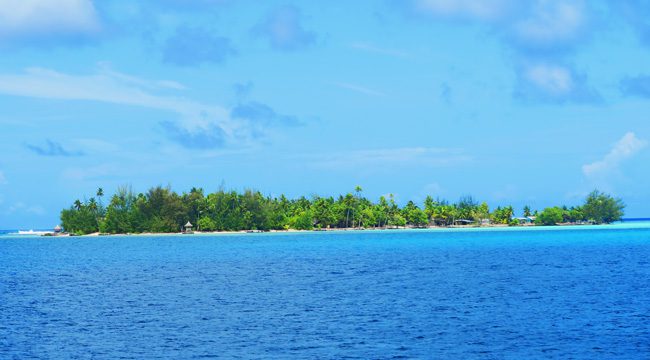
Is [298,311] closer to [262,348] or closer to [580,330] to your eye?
[262,348]

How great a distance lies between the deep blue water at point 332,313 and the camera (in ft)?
124

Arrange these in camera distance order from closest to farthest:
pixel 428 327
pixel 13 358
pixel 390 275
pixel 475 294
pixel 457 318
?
pixel 13 358, pixel 428 327, pixel 457 318, pixel 475 294, pixel 390 275

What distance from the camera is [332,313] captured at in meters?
49.9

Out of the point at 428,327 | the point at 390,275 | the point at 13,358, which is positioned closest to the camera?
the point at 13,358

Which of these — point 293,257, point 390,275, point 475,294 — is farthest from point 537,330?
point 293,257

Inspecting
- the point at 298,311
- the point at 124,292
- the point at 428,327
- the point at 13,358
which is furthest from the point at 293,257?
the point at 13,358

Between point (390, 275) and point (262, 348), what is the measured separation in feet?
139

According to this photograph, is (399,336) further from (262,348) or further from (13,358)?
(13,358)

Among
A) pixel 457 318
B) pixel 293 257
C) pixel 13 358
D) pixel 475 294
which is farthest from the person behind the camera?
pixel 293 257

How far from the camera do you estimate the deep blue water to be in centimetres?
3769

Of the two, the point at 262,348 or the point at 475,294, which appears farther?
the point at 475,294

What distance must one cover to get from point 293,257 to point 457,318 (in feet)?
231

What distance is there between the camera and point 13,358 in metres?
36.1

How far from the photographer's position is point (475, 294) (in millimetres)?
60250
